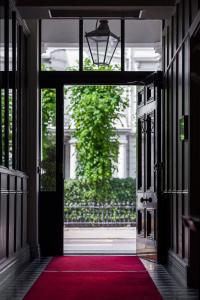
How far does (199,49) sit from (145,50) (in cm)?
313

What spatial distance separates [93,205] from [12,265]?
9842 mm

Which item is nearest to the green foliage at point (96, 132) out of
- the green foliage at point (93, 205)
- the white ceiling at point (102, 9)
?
the green foliage at point (93, 205)

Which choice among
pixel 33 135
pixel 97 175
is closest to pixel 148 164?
pixel 33 135

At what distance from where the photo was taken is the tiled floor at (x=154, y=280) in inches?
222

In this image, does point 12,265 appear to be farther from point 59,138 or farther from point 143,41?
point 143,41

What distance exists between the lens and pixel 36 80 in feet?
28.6

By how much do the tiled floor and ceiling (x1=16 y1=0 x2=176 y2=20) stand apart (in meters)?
3.09

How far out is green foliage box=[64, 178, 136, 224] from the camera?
16641 millimetres

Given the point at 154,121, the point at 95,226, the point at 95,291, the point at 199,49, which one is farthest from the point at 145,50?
the point at 95,226

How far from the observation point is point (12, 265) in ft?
22.2

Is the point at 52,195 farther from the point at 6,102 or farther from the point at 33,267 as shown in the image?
the point at 6,102

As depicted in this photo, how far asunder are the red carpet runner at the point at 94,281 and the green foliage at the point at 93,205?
7886mm

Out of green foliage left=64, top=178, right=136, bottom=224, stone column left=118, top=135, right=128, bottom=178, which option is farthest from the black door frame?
stone column left=118, top=135, right=128, bottom=178

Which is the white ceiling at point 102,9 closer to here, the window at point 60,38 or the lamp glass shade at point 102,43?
the lamp glass shade at point 102,43
